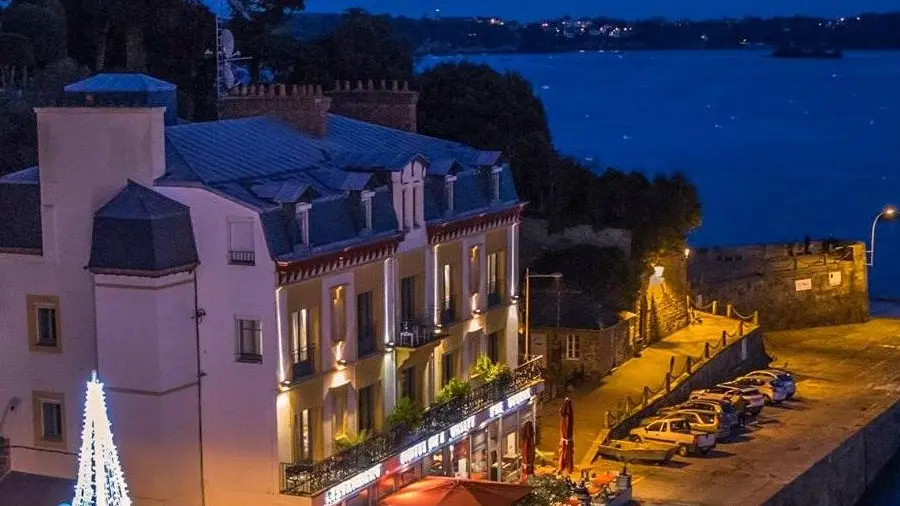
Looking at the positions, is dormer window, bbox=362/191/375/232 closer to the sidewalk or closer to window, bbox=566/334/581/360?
the sidewalk

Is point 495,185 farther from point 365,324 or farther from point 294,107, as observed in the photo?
point 365,324

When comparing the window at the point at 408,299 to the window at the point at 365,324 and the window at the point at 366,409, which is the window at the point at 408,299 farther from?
the window at the point at 366,409

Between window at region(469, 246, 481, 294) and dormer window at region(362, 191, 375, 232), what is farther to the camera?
window at region(469, 246, 481, 294)

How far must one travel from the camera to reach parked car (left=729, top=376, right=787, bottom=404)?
57.6 meters

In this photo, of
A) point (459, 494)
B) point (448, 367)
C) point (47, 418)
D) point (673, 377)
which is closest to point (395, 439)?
point (459, 494)

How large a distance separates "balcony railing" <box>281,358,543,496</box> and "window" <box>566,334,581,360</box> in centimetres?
1032

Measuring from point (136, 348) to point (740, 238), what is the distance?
331 feet

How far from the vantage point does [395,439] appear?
3859cm

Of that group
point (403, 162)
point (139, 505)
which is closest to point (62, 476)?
point (139, 505)

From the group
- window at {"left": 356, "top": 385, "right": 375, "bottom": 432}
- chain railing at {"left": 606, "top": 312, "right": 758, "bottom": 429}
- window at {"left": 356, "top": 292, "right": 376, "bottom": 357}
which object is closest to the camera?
window at {"left": 356, "top": 292, "right": 376, "bottom": 357}

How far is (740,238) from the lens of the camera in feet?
429

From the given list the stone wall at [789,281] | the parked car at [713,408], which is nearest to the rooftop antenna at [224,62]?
the parked car at [713,408]

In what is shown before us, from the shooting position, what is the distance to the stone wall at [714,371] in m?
51.4

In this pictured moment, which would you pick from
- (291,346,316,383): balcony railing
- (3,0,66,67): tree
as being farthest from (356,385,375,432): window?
(3,0,66,67): tree
